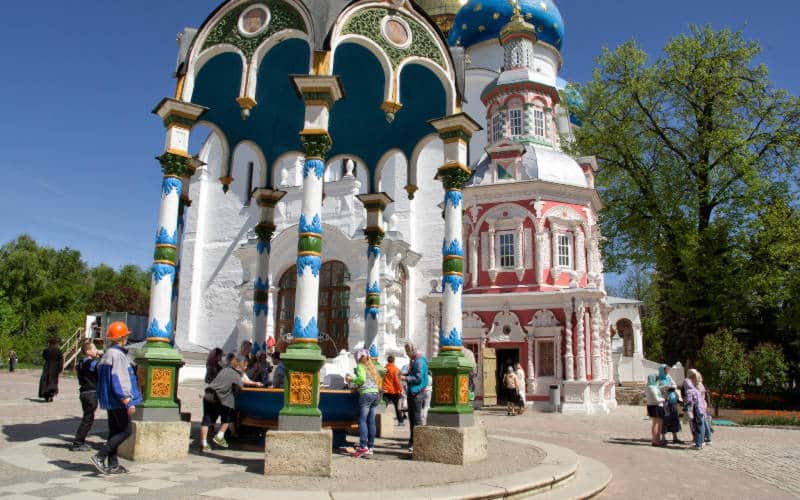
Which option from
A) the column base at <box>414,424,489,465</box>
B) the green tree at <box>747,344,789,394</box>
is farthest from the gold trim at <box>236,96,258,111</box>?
the green tree at <box>747,344,789,394</box>

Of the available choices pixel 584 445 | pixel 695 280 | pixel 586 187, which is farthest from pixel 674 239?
pixel 584 445

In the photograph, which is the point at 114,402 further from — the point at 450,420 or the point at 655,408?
the point at 655,408

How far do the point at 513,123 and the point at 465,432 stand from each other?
22.8m

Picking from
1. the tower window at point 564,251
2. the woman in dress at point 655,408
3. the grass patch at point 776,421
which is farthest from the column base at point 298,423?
the tower window at point 564,251

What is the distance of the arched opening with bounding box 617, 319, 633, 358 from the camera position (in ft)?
137

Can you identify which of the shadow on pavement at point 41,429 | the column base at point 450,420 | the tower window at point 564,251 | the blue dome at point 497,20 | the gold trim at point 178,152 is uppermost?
the blue dome at point 497,20

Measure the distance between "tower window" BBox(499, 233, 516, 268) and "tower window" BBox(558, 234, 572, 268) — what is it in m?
1.94

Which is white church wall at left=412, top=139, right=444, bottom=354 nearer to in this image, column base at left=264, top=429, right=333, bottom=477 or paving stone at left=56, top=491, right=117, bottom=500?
column base at left=264, top=429, right=333, bottom=477

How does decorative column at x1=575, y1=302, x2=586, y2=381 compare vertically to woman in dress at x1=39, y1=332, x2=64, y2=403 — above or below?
above

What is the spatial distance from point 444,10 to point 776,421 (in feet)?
100

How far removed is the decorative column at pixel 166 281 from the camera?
8586mm

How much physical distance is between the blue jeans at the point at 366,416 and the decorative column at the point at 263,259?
163 inches

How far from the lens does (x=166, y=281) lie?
920cm

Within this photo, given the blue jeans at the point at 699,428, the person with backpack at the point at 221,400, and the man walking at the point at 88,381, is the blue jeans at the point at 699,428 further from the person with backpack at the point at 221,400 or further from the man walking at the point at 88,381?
the man walking at the point at 88,381
